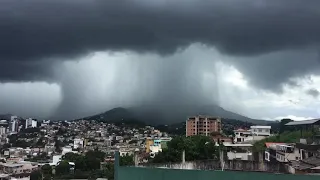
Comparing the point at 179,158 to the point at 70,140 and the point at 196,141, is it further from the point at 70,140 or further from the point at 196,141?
the point at 70,140

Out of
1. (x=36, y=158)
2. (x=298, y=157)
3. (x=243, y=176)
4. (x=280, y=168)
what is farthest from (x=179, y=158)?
(x=36, y=158)

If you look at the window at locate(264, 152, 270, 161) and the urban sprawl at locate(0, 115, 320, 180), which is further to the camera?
the window at locate(264, 152, 270, 161)

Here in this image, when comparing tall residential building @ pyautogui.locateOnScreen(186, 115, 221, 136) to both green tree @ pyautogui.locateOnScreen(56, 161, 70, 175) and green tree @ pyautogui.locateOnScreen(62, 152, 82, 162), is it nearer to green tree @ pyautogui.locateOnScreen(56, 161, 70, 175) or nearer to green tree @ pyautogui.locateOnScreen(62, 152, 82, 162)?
green tree @ pyautogui.locateOnScreen(62, 152, 82, 162)

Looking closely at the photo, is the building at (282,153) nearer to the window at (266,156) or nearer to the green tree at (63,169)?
the window at (266,156)

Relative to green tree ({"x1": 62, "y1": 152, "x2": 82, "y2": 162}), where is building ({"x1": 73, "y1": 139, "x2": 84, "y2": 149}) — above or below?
above

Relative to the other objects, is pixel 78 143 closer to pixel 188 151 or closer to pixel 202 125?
pixel 202 125

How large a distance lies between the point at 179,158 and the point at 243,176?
39.9 metres

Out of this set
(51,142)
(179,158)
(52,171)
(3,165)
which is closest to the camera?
(179,158)

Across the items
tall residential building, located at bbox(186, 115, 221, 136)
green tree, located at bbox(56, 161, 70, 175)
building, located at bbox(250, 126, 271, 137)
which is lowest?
green tree, located at bbox(56, 161, 70, 175)

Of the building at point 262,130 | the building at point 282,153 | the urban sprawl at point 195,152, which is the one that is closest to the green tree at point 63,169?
the urban sprawl at point 195,152

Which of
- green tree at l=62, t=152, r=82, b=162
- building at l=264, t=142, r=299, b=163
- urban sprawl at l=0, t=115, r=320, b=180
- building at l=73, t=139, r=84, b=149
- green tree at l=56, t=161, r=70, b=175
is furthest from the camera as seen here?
building at l=73, t=139, r=84, b=149

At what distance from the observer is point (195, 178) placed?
40.4ft

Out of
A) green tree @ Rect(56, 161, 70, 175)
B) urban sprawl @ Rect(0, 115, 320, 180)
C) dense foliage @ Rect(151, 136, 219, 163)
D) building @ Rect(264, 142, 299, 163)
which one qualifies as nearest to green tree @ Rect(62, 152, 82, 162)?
urban sprawl @ Rect(0, 115, 320, 180)

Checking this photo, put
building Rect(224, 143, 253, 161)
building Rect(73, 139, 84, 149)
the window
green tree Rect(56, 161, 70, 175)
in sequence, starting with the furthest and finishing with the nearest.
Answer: building Rect(73, 139, 84, 149)
green tree Rect(56, 161, 70, 175)
the window
building Rect(224, 143, 253, 161)
